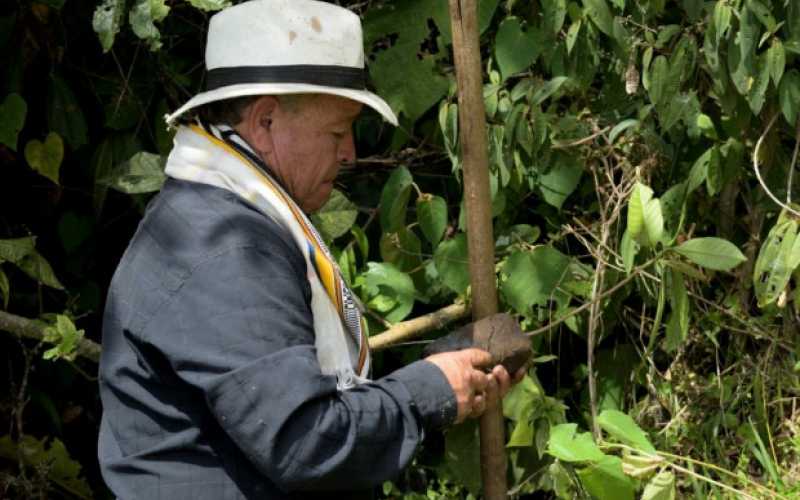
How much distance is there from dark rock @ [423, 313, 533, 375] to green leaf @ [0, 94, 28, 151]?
1.68 meters

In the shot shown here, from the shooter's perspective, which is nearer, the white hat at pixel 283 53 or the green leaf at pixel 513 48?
the white hat at pixel 283 53

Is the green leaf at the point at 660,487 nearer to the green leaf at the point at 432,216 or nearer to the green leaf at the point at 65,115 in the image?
the green leaf at the point at 432,216

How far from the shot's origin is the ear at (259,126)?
2205mm

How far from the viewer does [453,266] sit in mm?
3289

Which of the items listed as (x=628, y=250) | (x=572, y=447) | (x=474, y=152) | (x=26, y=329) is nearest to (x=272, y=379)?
(x=474, y=152)

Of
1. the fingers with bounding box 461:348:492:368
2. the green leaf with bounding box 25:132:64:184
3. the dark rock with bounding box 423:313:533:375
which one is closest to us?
the fingers with bounding box 461:348:492:368

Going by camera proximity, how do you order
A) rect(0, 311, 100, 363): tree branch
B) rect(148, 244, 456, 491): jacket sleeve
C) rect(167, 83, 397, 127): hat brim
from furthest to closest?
rect(0, 311, 100, 363): tree branch < rect(167, 83, 397, 127): hat brim < rect(148, 244, 456, 491): jacket sleeve

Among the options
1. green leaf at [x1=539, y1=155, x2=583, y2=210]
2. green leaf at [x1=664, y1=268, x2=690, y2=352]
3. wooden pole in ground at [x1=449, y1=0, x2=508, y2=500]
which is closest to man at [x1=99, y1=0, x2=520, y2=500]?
wooden pole in ground at [x1=449, y1=0, x2=508, y2=500]

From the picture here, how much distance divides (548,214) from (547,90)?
68 cm

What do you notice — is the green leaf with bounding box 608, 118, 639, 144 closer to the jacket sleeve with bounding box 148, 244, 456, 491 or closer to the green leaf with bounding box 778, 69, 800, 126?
the green leaf with bounding box 778, 69, 800, 126

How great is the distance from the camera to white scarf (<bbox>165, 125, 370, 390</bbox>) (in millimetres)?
2133

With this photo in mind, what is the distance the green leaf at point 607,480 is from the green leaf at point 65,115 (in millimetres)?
1859

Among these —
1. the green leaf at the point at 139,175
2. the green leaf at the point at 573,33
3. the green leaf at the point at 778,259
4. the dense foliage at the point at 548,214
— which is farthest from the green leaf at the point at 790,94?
the green leaf at the point at 139,175

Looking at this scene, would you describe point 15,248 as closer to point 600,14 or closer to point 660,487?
point 600,14
